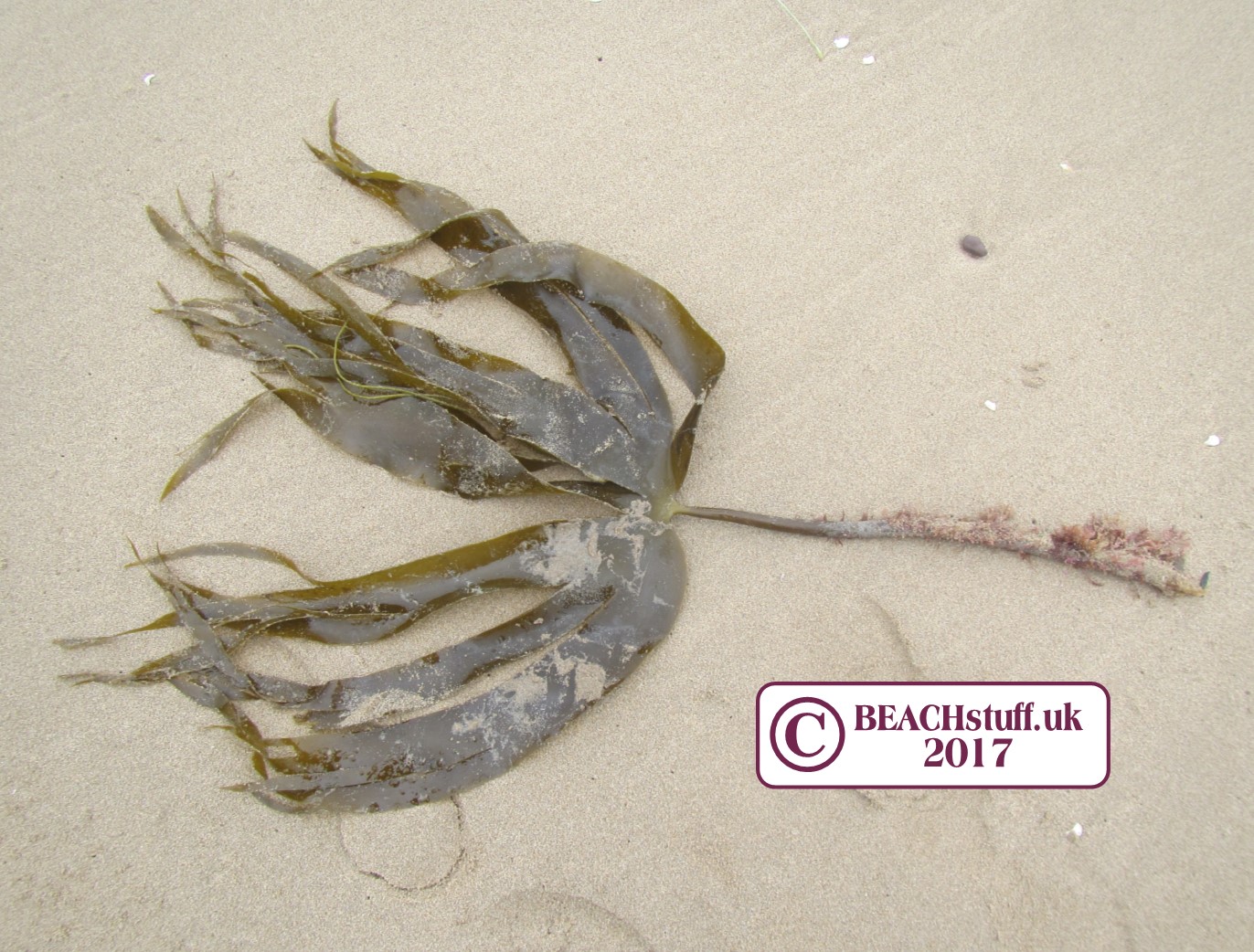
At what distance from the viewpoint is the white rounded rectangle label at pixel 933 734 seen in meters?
1.32

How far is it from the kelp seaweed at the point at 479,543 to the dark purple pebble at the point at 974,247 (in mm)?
639

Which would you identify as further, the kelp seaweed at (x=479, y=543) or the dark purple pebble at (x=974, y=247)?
the dark purple pebble at (x=974, y=247)

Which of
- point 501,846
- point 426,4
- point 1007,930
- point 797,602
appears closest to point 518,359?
point 797,602

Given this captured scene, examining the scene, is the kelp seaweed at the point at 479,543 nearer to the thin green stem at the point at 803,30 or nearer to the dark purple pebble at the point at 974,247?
the dark purple pebble at the point at 974,247

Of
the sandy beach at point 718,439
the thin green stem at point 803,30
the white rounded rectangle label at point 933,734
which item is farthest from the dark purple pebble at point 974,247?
the white rounded rectangle label at point 933,734

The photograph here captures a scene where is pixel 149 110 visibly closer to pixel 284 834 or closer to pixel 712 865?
pixel 284 834

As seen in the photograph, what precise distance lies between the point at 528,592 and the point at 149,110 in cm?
157

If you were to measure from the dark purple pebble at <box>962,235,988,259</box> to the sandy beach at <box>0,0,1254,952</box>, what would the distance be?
0.02 meters

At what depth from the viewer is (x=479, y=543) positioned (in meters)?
1.39

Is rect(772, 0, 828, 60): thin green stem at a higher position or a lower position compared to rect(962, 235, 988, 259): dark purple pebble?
higher

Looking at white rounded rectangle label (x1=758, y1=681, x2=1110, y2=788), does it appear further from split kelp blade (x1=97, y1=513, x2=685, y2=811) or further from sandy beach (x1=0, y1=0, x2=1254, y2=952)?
split kelp blade (x1=97, y1=513, x2=685, y2=811)

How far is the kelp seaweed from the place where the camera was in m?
1.31

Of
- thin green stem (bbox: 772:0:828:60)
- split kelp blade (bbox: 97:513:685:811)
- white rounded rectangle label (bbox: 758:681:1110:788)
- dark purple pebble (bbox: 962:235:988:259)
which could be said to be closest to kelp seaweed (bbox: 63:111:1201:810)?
split kelp blade (bbox: 97:513:685:811)

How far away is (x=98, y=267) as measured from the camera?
1.72 metres
